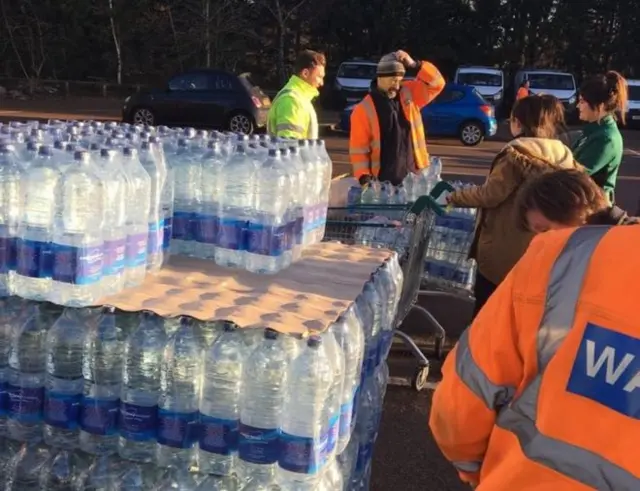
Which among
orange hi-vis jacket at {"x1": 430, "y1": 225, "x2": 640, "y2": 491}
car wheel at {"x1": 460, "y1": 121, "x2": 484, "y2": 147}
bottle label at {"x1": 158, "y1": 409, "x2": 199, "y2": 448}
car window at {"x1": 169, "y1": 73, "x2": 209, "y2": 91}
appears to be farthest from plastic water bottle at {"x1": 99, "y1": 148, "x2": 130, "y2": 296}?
car wheel at {"x1": 460, "y1": 121, "x2": 484, "y2": 147}

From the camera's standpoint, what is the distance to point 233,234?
344cm

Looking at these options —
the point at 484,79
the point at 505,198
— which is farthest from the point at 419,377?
the point at 484,79

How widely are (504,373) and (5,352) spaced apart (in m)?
2.05

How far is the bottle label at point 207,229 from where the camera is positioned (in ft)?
11.5

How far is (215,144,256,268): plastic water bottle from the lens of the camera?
3.44m

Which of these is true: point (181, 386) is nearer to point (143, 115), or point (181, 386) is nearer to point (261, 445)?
point (261, 445)

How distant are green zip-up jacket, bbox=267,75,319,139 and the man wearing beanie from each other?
0.57m

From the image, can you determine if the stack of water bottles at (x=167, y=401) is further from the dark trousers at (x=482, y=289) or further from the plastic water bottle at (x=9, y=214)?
the dark trousers at (x=482, y=289)

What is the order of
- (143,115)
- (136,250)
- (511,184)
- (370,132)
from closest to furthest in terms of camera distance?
(136,250) → (511,184) → (370,132) → (143,115)

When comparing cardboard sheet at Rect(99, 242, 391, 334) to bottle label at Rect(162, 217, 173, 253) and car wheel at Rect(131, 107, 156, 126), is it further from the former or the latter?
car wheel at Rect(131, 107, 156, 126)

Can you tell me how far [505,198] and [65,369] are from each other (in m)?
2.64

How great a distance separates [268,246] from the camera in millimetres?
3424

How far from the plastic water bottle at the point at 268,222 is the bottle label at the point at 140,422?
0.82 meters

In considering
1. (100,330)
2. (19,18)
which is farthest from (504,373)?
(19,18)
